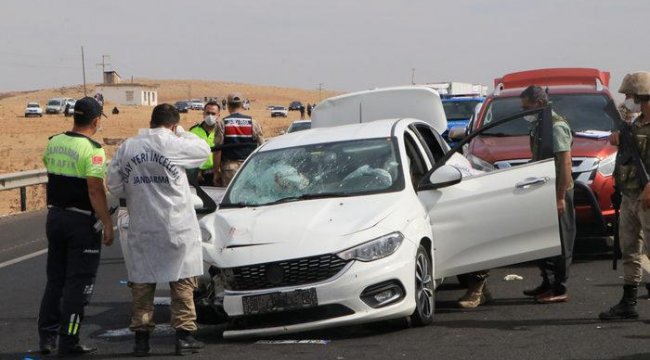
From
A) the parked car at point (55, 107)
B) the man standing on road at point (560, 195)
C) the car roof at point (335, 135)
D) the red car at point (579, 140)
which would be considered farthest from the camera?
the parked car at point (55, 107)

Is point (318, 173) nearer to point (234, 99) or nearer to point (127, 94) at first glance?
point (234, 99)


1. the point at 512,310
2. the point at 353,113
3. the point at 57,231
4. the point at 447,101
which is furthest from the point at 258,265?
the point at 447,101

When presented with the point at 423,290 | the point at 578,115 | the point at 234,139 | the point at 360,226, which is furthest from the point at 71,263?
the point at 578,115

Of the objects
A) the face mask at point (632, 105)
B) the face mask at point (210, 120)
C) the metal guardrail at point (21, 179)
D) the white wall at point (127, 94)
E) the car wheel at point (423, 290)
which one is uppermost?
the face mask at point (632, 105)

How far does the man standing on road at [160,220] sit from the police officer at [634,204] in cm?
314

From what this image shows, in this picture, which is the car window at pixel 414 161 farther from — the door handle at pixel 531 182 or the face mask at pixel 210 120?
the face mask at pixel 210 120

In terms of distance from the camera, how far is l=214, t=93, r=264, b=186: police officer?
12.8 m

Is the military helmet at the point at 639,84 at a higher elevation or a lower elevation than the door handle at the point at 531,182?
higher

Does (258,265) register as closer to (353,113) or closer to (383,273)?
(383,273)

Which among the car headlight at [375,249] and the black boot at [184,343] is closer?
the black boot at [184,343]

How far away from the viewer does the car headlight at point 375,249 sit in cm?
819

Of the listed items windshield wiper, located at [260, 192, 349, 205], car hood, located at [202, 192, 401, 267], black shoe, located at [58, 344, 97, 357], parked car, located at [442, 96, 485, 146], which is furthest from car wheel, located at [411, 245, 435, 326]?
parked car, located at [442, 96, 485, 146]

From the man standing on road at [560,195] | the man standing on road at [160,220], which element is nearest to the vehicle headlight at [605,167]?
the man standing on road at [560,195]

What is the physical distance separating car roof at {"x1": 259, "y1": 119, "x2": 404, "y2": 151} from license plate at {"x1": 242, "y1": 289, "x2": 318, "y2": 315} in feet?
6.84
